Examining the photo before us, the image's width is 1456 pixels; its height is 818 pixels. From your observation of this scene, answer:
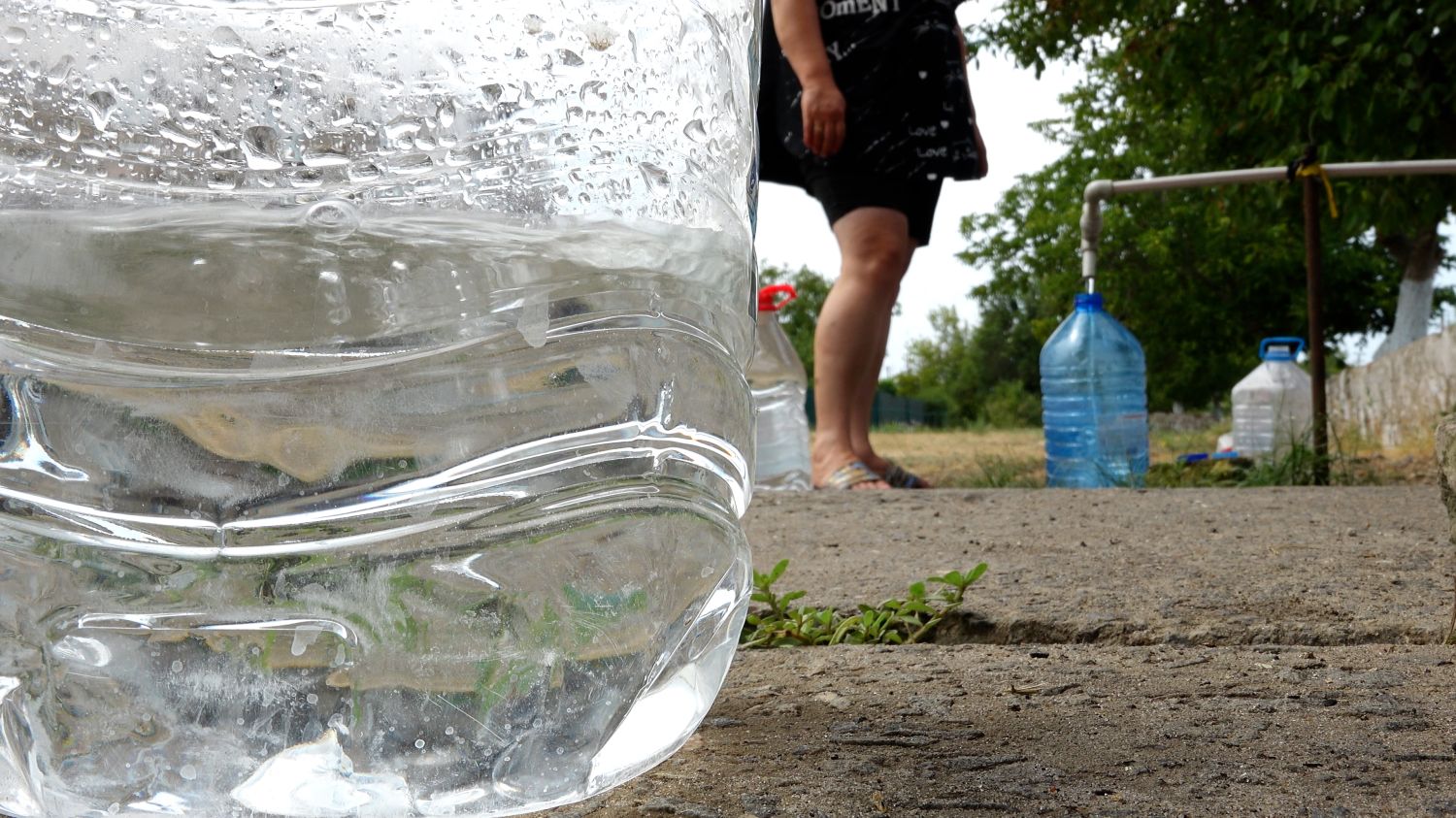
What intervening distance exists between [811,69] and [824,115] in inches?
5.2

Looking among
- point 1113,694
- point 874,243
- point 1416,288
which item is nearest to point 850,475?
point 874,243

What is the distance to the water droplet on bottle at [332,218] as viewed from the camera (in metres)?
0.87

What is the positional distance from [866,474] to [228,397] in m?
2.71

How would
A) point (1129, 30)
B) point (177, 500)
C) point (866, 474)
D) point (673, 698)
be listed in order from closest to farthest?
point (177, 500), point (673, 698), point (866, 474), point (1129, 30)

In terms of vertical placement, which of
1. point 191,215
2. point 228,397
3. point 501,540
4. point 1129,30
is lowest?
point 501,540

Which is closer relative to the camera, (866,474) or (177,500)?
(177,500)

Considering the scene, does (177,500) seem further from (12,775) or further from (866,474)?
(866,474)

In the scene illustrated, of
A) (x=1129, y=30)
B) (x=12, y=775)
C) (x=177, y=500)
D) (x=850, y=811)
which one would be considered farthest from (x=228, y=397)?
(x=1129, y=30)

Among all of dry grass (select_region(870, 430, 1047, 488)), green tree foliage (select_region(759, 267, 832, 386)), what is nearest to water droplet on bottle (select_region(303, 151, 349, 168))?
dry grass (select_region(870, 430, 1047, 488))

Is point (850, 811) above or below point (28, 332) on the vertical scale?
below

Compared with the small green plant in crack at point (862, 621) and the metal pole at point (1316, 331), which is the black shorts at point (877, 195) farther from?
the small green plant in crack at point (862, 621)

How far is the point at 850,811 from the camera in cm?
84

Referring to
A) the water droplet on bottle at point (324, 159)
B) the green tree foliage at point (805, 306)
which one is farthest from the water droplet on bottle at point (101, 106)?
the green tree foliage at point (805, 306)

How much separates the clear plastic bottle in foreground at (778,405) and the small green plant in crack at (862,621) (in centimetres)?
297
